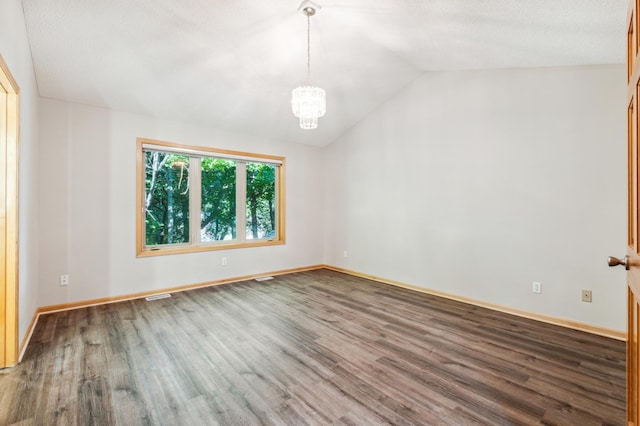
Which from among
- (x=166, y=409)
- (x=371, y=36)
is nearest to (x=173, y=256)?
(x=166, y=409)

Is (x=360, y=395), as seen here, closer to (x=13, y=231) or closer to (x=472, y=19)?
Result: (x=13, y=231)

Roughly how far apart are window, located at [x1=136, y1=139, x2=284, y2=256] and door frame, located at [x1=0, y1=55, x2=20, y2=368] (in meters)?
1.74

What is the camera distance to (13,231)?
2.17m

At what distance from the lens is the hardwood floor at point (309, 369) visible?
5.61 ft

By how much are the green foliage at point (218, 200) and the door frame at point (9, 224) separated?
2.43 meters

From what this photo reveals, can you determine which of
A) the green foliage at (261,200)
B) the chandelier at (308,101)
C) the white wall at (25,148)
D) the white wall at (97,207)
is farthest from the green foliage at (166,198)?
the chandelier at (308,101)

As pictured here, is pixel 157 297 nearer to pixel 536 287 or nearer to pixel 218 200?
pixel 218 200

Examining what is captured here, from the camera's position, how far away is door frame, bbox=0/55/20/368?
213 centimetres

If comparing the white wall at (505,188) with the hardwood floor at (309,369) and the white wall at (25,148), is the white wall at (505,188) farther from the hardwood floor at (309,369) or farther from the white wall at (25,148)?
the white wall at (25,148)

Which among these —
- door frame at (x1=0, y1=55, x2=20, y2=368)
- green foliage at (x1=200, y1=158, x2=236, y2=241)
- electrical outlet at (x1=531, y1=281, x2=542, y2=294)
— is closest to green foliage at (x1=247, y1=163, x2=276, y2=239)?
green foliage at (x1=200, y1=158, x2=236, y2=241)

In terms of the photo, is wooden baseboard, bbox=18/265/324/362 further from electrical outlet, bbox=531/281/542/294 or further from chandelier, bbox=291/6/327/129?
electrical outlet, bbox=531/281/542/294

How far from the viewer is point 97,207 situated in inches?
143

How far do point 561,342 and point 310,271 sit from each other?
374cm

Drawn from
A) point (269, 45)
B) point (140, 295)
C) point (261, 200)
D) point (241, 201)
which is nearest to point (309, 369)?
point (140, 295)
